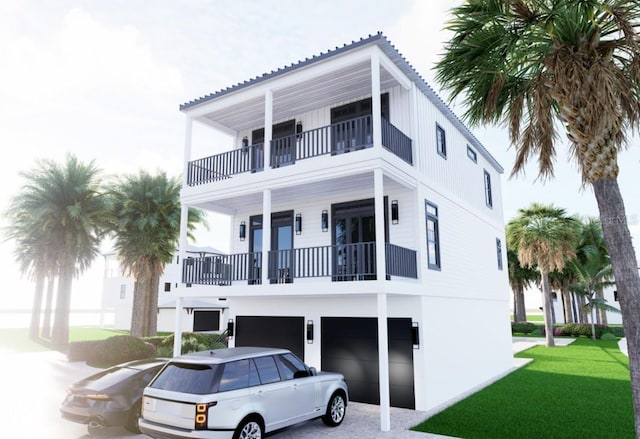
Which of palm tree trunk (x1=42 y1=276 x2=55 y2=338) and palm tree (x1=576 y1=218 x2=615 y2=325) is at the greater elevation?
palm tree (x1=576 y1=218 x2=615 y2=325)

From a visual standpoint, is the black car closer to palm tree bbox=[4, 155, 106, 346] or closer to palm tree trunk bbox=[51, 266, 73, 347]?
palm tree bbox=[4, 155, 106, 346]

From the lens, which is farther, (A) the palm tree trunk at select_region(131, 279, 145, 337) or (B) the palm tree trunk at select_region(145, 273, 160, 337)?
(B) the palm tree trunk at select_region(145, 273, 160, 337)

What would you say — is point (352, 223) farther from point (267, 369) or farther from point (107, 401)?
point (107, 401)

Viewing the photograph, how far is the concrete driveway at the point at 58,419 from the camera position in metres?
8.72

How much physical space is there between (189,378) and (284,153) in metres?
8.60

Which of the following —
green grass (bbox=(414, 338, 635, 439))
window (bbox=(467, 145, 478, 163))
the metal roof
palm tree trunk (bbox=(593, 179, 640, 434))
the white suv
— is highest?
the metal roof

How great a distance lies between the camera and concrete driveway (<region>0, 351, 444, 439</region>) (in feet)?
28.6

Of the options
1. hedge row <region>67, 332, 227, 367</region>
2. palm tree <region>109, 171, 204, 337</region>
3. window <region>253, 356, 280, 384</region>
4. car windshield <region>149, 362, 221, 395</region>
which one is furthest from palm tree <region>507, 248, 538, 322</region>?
car windshield <region>149, 362, 221, 395</region>

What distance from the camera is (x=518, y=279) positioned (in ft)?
138

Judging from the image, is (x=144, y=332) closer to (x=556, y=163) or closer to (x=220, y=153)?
(x=220, y=153)

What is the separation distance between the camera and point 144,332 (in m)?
24.5

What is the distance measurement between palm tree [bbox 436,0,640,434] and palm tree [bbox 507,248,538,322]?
32656mm

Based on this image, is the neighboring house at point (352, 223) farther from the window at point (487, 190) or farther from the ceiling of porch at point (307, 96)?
the window at point (487, 190)

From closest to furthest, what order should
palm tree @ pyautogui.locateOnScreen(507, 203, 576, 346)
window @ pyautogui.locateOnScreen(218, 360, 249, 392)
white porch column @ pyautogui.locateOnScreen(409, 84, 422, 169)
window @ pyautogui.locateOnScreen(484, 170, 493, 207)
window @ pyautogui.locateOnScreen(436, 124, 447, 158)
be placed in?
window @ pyautogui.locateOnScreen(218, 360, 249, 392), white porch column @ pyautogui.locateOnScreen(409, 84, 422, 169), window @ pyautogui.locateOnScreen(436, 124, 447, 158), window @ pyautogui.locateOnScreen(484, 170, 493, 207), palm tree @ pyautogui.locateOnScreen(507, 203, 576, 346)
